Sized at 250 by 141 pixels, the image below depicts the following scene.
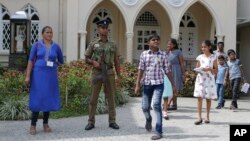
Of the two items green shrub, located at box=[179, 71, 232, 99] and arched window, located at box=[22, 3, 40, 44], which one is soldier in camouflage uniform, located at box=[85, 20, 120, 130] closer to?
green shrub, located at box=[179, 71, 232, 99]

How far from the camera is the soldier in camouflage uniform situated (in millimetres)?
8516

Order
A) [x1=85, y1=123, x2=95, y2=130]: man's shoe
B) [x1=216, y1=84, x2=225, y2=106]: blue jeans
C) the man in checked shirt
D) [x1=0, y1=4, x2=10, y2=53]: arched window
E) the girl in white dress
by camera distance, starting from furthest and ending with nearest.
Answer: [x1=0, y1=4, x2=10, y2=53]: arched window
[x1=216, y1=84, x2=225, y2=106]: blue jeans
the girl in white dress
[x1=85, y1=123, x2=95, y2=130]: man's shoe
the man in checked shirt

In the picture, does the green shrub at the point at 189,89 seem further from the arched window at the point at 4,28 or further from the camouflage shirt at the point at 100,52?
the camouflage shirt at the point at 100,52

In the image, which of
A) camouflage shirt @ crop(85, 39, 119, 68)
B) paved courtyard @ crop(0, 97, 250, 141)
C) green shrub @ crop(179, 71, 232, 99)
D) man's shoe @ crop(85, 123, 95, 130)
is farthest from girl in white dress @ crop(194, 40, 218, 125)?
green shrub @ crop(179, 71, 232, 99)

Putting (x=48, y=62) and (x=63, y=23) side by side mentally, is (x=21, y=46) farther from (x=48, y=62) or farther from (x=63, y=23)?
(x=48, y=62)

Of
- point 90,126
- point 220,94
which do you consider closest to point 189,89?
point 220,94

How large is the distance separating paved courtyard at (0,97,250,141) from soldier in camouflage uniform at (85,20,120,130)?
0.43m

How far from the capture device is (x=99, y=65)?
848cm

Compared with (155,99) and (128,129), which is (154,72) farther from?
(128,129)

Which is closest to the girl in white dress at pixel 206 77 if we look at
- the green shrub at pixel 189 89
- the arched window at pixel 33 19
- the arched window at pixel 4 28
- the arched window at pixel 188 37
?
the green shrub at pixel 189 89

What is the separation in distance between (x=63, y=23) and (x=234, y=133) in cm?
1490

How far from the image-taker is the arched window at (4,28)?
752 inches

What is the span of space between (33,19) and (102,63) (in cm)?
1138

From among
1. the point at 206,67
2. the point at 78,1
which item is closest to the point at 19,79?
the point at 206,67
